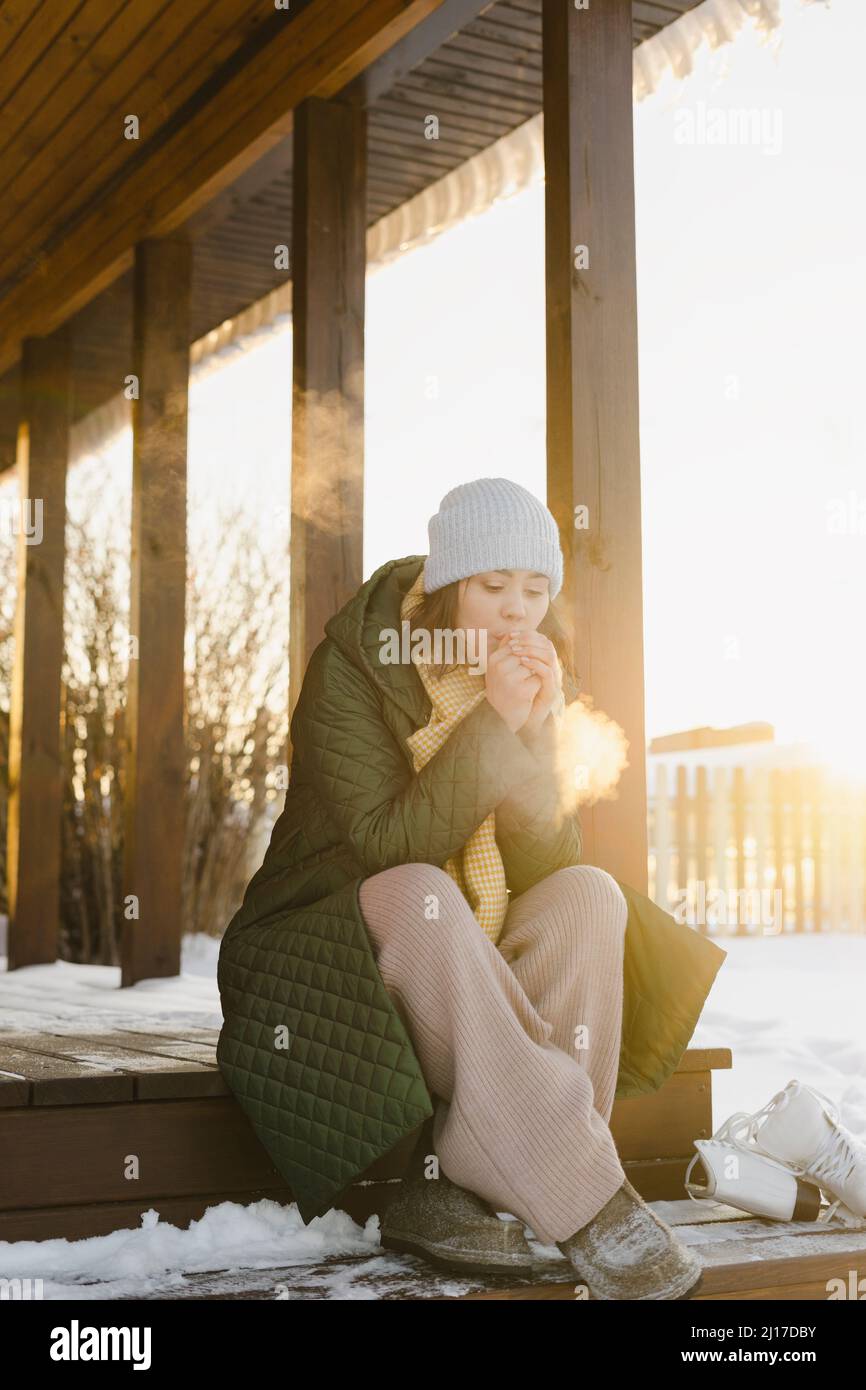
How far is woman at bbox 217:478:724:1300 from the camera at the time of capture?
1975 millimetres

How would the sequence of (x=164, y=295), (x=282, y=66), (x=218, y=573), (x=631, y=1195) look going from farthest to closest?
1. (x=218, y=573)
2. (x=164, y=295)
3. (x=282, y=66)
4. (x=631, y=1195)

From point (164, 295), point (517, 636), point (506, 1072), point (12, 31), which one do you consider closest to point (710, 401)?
point (164, 295)

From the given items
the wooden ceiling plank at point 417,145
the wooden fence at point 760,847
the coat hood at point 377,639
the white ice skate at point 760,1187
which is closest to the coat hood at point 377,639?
the coat hood at point 377,639

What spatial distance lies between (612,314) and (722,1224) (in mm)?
1681

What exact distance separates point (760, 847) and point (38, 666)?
5.77 m

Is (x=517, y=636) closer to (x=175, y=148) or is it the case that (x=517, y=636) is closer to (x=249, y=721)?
(x=175, y=148)

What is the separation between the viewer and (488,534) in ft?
7.57

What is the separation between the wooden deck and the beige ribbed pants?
16cm

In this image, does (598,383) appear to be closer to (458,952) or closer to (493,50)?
(458,952)

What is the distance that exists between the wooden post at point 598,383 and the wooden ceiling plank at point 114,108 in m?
1.38

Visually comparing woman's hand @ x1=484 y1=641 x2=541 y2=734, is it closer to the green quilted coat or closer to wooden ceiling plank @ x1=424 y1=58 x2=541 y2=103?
the green quilted coat

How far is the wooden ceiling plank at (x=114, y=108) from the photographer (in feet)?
12.9

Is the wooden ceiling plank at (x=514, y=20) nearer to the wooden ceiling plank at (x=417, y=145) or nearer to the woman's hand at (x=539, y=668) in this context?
the wooden ceiling plank at (x=417, y=145)
